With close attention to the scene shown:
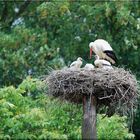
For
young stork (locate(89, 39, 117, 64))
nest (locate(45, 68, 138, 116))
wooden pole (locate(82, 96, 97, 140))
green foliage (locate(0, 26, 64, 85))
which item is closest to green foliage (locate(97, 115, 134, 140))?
young stork (locate(89, 39, 117, 64))

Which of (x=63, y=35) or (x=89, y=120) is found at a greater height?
(x=63, y=35)

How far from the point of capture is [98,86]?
7.86 metres

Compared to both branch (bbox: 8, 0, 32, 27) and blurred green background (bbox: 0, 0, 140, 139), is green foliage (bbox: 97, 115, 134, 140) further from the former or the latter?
branch (bbox: 8, 0, 32, 27)

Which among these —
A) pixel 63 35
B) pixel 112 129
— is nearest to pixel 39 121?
pixel 112 129

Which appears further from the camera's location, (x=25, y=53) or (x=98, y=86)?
(x=25, y=53)

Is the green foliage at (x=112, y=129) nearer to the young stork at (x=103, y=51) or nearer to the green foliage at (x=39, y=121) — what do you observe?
the green foliage at (x=39, y=121)

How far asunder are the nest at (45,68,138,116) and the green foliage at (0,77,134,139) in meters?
1.60

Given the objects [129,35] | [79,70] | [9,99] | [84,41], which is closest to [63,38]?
[84,41]

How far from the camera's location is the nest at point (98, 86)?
7848mm

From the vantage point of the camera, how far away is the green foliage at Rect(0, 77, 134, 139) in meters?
10.2

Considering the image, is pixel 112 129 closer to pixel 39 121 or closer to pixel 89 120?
pixel 39 121

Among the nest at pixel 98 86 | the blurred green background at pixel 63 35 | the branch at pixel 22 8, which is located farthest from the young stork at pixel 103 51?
the branch at pixel 22 8

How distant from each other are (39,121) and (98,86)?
2.72 meters

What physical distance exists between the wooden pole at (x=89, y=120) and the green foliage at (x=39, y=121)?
1.70 m
